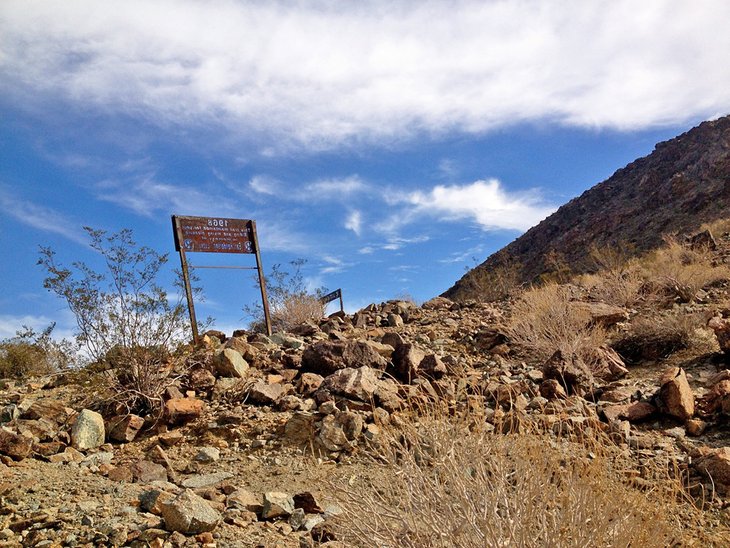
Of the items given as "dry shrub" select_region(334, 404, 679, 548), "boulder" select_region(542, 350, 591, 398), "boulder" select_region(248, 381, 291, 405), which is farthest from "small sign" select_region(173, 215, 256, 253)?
A: "dry shrub" select_region(334, 404, 679, 548)

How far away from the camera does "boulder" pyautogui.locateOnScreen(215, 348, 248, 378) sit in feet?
22.6

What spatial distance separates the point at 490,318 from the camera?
10602 millimetres

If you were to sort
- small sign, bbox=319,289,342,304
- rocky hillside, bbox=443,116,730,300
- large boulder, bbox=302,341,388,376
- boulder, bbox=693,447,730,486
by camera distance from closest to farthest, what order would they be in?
boulder, bbox=693,447,730,486 < large boulder, bbox=302,341,388,376 < small sign, bbox=319,289,342,304 < rocky hillside, bbox=443,116,730,300

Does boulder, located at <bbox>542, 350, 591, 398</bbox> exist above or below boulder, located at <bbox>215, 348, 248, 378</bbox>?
below

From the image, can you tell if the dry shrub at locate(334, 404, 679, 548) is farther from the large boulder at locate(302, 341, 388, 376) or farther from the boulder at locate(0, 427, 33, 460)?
the large boulder at locate(302, 341, 388, 376)

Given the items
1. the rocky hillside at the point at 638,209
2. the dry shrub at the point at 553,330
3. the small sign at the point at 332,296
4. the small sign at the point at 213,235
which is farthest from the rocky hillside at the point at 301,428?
the rocky hillside at the point at 638,209

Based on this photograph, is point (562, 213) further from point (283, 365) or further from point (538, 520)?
point (538, 520)

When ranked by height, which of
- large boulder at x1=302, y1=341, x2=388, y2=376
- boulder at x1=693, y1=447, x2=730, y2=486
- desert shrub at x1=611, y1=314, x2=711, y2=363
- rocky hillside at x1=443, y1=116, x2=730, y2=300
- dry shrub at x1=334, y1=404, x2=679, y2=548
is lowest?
boulder at x1=693, y1=447, x2=730, y2=486

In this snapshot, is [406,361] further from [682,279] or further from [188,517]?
[682,279]

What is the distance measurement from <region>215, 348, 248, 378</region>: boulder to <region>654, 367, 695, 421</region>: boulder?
4.70 metres

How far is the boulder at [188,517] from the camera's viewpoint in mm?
3510

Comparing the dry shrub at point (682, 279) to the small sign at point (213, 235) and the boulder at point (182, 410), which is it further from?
the boulder at point (182, 410)

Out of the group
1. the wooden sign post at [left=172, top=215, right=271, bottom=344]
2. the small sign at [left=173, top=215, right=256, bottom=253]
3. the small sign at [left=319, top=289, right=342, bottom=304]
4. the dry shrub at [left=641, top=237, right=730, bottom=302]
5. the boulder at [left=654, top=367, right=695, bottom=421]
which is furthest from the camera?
the small sign at [left=319, top=289, right=342, bottom=304]

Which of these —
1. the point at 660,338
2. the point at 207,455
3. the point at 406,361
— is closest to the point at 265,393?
the point at 207,455
